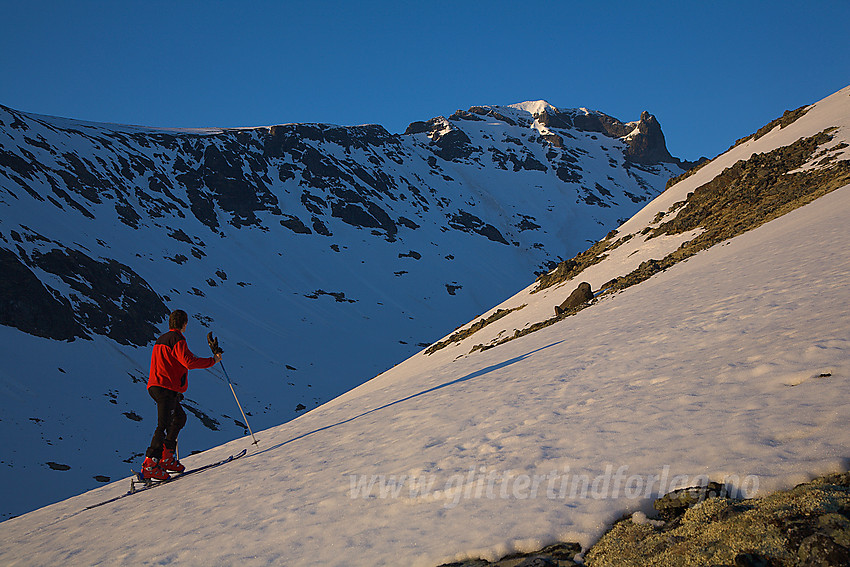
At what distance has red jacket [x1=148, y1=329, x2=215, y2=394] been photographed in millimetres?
7598

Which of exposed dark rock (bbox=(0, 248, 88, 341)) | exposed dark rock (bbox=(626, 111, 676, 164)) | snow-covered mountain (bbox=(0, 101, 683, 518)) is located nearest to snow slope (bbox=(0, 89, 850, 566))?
snow-covered mountain (bbox=(0, 101, 683, 518))

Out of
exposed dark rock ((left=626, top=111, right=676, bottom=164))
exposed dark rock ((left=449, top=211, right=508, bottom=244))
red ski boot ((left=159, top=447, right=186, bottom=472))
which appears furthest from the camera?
exposed dark rock ((left=626, top=111, right=676, bottom=164))

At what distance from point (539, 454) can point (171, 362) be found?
585cm

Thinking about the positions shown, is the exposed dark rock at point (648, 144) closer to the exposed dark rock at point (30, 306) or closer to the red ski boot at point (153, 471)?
the exposed dark rock at point (30, 306)

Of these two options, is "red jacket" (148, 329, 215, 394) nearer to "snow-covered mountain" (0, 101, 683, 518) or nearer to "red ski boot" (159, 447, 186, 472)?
"red ski boot" (159, 447, 186, 472)

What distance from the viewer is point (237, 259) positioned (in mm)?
70812

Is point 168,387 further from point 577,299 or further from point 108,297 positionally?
point 108,297

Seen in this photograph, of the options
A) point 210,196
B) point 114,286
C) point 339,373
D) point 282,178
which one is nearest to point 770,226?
point 339,373

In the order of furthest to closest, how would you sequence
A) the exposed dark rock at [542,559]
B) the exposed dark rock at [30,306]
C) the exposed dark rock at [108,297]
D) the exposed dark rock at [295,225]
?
1. the exposed dark rock at [295,225]
2. the exposed dark rock at [108,297]
3. the exposed dark rock at [30,306]
4. the exposed dark rock at [542,559]

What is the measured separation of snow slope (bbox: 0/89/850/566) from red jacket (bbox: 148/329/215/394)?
155cm

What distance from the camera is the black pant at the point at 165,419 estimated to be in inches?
299

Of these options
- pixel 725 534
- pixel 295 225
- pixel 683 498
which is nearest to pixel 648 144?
pixel 295 225

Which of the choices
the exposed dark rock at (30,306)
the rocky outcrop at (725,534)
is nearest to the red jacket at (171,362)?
the rocky outcrop at (725,534)

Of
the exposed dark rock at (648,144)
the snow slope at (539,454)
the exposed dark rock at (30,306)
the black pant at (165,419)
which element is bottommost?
the snow slope at (539,454)
